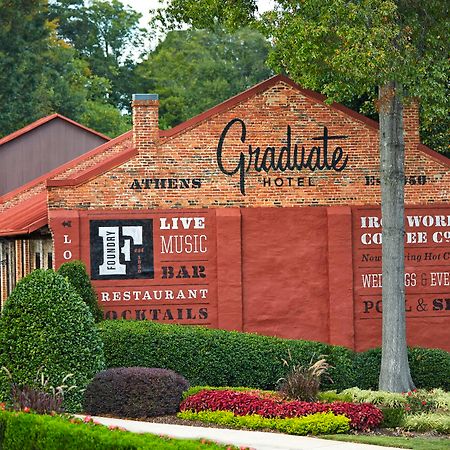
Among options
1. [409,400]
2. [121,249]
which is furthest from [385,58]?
[121,249]

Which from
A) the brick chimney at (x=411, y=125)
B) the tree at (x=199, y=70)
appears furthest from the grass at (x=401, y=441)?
the tree at (x=199, y=70)

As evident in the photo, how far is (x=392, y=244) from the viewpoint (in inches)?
964

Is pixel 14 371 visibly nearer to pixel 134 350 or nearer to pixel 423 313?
pixel 134 350

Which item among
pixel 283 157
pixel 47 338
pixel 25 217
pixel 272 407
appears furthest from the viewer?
pixel 25 217

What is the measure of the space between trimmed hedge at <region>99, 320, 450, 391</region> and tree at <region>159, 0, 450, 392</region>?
1231mm

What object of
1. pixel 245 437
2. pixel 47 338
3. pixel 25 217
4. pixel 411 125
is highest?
pixel 411 125

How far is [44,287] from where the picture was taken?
2072 cm

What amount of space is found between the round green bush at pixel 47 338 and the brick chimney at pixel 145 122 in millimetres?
6670

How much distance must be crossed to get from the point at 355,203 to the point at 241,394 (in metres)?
8.56

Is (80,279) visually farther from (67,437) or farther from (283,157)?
(67,437)

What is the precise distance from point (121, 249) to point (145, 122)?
282 cm

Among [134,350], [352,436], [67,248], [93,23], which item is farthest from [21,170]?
[93,23]

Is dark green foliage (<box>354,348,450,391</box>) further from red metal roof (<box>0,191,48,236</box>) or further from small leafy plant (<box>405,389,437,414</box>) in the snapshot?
red metal roof (<box>0,191,48,236</box>)

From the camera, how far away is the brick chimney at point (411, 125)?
27803 millimetres
